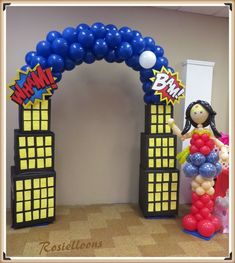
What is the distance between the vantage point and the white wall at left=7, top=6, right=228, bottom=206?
2.98 meters

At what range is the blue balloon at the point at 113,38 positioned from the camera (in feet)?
8.05

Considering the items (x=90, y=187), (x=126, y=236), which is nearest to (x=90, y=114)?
(x=90, y=187)

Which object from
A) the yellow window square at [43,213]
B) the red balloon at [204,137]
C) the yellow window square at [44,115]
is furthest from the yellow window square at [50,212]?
the red balloon at [204,137]

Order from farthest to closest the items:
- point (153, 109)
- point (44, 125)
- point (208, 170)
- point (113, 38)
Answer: point (153, 109) → point (44, 125) → point (113, 38) → point (208, 170)

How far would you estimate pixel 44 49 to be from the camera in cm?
242

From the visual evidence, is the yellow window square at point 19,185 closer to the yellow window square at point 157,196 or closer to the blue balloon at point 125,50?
the yellow window square at point 157,196

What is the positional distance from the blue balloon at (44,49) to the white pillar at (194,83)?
5.47 ft

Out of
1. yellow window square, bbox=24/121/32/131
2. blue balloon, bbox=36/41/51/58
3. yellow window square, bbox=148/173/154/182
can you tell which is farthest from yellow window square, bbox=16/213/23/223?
blue balloon, bbox=36/41/51/58

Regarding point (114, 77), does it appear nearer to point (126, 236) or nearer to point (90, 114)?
point (90, 114)

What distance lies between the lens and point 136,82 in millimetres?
3232

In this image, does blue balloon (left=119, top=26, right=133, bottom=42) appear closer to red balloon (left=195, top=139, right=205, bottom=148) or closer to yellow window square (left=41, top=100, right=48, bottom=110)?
yellow window square (left=41, top=100, right=48, bottom=110)

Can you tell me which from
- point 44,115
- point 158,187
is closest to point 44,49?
point 44,115

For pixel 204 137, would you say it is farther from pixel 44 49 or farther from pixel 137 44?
pixel 44 49

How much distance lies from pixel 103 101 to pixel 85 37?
94 centimetres
